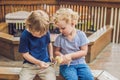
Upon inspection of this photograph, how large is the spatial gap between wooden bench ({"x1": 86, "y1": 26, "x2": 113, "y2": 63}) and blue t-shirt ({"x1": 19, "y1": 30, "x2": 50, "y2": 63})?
1583 mm

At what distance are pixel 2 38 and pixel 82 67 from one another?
6.56 ft

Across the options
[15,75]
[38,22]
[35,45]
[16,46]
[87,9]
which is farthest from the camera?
[87,9]

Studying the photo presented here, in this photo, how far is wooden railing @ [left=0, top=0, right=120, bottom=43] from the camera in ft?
16.4

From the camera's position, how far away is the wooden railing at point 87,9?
16.4ft

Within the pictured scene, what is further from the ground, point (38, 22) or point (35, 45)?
point (38, 22)

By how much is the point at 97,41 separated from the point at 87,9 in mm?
1376

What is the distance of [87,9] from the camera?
5254 millimetres

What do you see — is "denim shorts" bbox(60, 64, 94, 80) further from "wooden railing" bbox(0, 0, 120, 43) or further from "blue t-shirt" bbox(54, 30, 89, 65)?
"wooden railing" bbox(0, 0, 120, 43)

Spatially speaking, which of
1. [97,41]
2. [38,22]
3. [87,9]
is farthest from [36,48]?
[87,9]

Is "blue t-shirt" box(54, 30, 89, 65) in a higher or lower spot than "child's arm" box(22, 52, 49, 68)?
higher

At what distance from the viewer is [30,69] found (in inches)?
84.7

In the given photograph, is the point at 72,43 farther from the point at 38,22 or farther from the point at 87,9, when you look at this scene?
the point at 87,9

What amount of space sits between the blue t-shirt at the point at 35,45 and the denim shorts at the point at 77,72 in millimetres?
162

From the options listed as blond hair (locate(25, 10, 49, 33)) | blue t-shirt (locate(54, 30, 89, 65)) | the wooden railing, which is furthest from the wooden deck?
blond hair (locate(25, 10, 49, 33))
